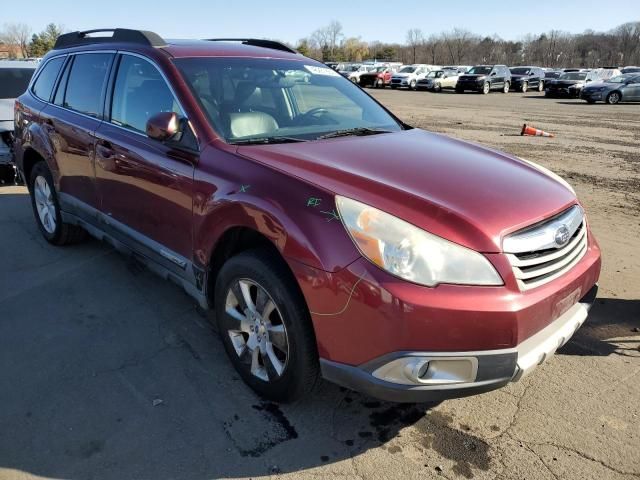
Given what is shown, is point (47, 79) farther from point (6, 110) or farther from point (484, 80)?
point (484, 80)

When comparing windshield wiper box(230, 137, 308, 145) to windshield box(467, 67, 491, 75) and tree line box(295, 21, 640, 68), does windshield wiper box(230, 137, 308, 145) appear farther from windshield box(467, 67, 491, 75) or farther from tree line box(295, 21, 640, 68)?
tree line box(295, 21, 640, 68)

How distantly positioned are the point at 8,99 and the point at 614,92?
26395 mm

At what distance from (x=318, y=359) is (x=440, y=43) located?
94228mm

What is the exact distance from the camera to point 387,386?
226cm

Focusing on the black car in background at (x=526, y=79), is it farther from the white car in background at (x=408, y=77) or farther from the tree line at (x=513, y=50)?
the tree line at (x=513, y=50)

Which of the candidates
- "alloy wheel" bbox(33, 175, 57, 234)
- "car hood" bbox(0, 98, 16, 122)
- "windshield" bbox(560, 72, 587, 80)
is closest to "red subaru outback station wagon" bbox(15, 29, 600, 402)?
"alloy wheel" bbox(33, 175, 57, 234)

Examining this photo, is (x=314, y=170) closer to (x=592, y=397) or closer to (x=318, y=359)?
(x=318, y=359)

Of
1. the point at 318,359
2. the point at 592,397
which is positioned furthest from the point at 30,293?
the point at 592,397

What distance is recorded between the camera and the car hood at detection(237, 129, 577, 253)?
7.60ft

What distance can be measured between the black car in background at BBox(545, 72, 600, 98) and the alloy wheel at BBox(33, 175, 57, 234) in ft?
100

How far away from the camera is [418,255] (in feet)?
7.23

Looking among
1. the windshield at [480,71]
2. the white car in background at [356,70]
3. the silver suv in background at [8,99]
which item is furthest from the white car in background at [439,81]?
the silver suv in background at [8,99]

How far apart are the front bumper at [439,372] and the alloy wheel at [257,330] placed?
0.50m

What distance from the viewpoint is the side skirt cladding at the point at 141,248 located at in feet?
10.6
